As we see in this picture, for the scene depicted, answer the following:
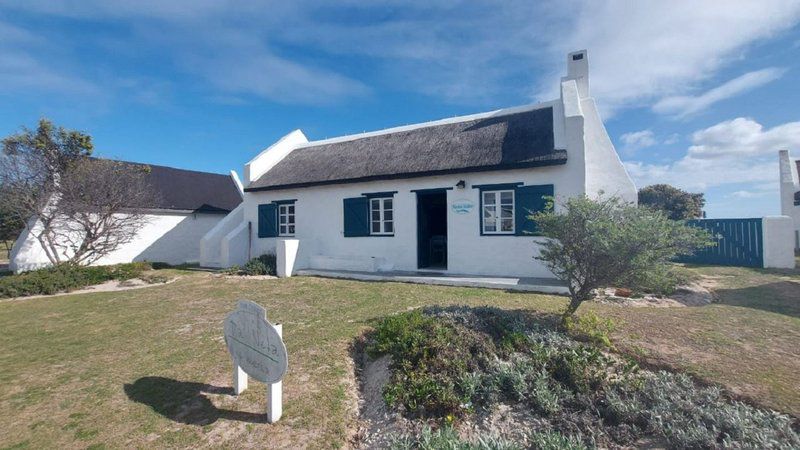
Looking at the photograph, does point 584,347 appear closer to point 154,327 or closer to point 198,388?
point 198,388

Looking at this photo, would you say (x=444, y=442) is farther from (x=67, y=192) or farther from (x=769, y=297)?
(x=67, y=192)

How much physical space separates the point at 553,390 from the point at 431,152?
32.3ft

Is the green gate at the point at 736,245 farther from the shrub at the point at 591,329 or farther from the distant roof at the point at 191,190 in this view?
the distant roof at the point at 191,190

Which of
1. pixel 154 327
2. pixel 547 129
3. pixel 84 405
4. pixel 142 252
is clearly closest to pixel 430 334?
pixel 84 405

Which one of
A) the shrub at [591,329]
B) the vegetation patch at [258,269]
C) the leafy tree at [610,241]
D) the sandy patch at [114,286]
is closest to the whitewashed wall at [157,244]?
the sandy patch at [114,286]

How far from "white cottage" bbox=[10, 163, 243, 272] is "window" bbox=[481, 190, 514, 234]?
14.3m

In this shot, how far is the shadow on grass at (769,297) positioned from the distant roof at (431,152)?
4.95 meters

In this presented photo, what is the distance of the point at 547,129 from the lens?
A: 1142 centimetres

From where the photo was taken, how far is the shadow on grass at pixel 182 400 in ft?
12.6

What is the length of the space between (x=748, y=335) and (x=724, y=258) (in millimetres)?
10833

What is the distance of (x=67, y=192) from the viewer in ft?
42.6

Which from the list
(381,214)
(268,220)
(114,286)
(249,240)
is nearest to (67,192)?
(114,286)

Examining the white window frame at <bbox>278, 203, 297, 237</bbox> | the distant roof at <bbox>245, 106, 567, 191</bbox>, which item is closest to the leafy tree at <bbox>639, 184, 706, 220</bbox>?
the distant roof at <bbox>245, 106, 567, 191</bbox>

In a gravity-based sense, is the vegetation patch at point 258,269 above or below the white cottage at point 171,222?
below
